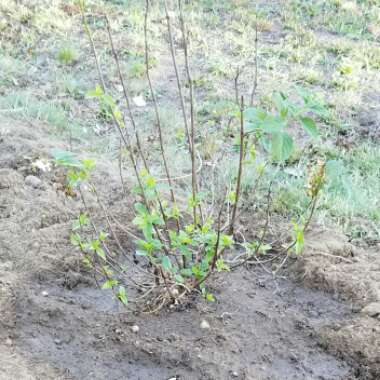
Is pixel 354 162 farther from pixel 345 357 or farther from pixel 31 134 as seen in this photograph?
pixel 31 134

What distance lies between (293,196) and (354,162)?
762mm

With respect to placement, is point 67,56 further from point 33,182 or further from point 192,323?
point 192,323

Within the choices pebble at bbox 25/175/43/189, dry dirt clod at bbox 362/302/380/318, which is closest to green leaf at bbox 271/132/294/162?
dry dirt clod at bbox 362/302/380/318

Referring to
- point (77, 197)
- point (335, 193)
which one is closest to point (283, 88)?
point (335, 193)

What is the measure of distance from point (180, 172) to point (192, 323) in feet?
4.68

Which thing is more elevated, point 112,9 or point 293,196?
point 112,9

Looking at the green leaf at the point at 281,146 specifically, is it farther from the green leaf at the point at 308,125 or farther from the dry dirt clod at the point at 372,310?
the dry dirt clod at the point at 372,310

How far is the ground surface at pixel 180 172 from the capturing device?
7.47ft

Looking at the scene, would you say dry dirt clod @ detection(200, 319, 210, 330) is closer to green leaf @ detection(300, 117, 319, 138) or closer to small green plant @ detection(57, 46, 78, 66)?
green leaf @ detection(300, 117, 319, 138)

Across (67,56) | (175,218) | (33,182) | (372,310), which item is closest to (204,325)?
(175,218)

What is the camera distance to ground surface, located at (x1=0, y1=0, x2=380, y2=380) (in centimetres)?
228

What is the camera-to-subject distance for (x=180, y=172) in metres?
3.67

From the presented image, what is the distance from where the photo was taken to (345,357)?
2.31 m

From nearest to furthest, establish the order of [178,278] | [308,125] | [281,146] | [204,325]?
[281,146]
[308,125]
[178,278]
[204,325]
